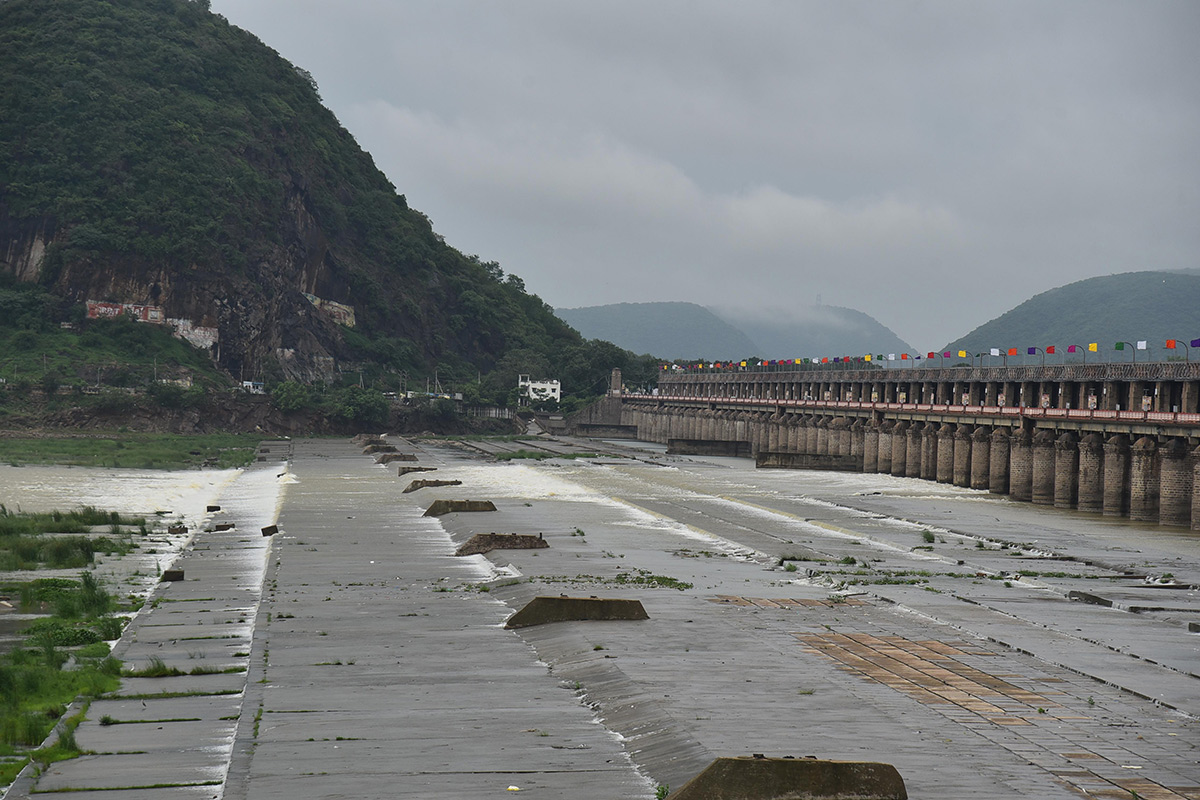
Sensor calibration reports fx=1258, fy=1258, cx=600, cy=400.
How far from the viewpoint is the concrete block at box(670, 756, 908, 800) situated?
16.2m

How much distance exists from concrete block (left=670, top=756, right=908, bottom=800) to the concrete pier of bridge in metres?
60.2

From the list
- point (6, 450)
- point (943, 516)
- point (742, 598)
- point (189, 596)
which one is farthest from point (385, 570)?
point (6, 450)

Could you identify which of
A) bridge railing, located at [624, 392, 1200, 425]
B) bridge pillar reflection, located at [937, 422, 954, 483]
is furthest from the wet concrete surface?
bridge pillar reflection, located at [937, 422, 954, 483]

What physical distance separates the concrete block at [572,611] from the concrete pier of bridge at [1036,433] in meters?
49.4

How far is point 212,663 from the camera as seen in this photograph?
2639cm

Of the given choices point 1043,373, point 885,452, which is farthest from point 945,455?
point 885,452

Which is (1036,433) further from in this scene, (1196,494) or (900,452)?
(900,452)

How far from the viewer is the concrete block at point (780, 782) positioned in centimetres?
1623

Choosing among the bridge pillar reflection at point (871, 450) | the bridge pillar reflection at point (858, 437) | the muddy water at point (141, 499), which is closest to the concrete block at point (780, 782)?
the muddy water at point (141, 499)

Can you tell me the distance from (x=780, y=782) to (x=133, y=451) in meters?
136

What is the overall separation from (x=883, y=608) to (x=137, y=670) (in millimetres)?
19576

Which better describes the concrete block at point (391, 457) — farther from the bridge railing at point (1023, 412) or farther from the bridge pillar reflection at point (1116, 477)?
the bridge pillar reflection at point (1116, 477)

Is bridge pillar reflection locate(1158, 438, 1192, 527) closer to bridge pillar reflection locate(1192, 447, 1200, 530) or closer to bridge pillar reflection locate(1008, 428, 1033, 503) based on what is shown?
bridge pillar reflection locate(1192, 447, 1200, 530)

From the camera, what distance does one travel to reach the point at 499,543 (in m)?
48.4
